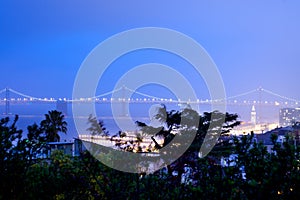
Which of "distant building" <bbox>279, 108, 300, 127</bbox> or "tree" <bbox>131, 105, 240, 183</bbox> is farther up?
"distant building" <bbox>279, 108, 300, 127</bbox>

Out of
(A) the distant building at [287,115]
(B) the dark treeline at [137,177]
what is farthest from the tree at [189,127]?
(A) the distant building at [287,115]

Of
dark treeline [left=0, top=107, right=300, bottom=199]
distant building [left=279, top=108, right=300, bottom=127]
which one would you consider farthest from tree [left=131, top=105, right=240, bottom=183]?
distant building [left=279, top=108, right=300, bottom=127]

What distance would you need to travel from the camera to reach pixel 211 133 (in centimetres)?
1270

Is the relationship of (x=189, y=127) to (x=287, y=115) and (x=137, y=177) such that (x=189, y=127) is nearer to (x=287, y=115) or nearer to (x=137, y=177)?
(x=137, y=177)

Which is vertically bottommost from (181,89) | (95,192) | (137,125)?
(95,192)

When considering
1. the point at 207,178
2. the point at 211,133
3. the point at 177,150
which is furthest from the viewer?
the point at 211,133

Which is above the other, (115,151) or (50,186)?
(115,151)

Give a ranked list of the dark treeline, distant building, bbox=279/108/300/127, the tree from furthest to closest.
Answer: distant building, bbox=279/108/300/127, the tree, the dark treeline

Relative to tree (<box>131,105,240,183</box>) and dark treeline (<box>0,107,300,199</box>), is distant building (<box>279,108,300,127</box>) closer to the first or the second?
tree (<box>131,105,240,183</box>)

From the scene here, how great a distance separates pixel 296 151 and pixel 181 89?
29.0ft

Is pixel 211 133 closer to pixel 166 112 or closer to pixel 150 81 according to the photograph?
pixel 166 112

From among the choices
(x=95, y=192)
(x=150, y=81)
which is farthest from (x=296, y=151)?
(x=150, y=81)

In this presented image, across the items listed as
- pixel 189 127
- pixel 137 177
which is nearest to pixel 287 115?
pixel 189 127

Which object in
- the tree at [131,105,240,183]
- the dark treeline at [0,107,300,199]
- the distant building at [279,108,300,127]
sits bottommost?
the dark treeline at [0,107,300,199]
